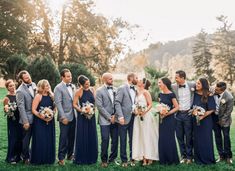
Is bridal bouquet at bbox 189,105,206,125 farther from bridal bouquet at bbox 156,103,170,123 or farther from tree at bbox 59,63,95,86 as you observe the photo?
tree at bbox 59,63,95,86

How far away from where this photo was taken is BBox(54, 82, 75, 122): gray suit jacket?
9.85m

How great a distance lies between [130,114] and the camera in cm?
1009

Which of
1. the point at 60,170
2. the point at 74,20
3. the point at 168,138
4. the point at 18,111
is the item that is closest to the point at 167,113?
the point at 168,138

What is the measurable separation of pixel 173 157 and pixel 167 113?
3.54 feet

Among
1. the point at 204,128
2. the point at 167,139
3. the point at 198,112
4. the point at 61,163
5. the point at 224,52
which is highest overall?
the point at 224,52

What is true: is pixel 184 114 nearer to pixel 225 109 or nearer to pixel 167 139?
pixel 167 139

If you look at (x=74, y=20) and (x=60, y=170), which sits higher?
(x=74, y=20)

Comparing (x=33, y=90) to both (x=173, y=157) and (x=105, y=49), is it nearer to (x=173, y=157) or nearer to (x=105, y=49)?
(x=173, y=157)

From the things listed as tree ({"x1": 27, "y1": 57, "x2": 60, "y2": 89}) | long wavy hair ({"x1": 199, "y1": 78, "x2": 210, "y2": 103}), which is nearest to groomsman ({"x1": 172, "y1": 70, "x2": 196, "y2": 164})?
long wavy hair ({"x1": 199, "y1": 78, "x2": 210, "y2": 103})

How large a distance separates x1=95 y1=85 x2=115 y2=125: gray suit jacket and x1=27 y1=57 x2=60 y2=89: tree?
17.4m

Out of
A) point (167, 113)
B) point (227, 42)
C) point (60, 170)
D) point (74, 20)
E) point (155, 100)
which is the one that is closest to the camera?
point (60, 170)

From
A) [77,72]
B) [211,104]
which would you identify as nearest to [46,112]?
[211,104]

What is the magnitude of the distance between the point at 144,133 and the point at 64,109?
6.77ft

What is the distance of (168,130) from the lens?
10.0 metres
